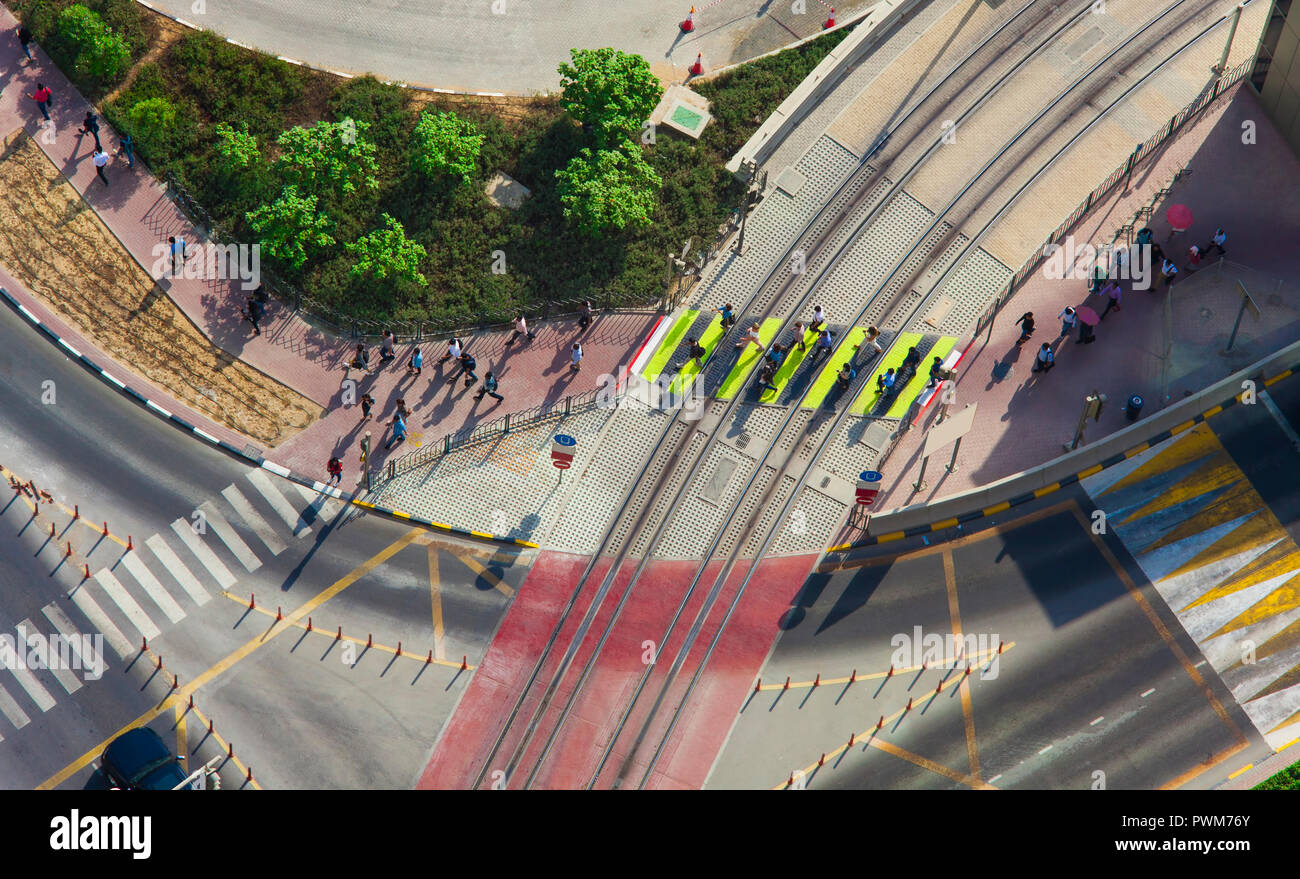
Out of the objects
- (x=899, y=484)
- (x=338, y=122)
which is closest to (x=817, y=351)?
(x=899, y=484)

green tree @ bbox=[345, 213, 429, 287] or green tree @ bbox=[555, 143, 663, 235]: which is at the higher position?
green tree @ bbox=[555, 143, 663, 235]

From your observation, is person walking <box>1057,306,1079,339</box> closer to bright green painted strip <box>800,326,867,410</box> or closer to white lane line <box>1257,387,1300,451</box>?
white lane line <box>1257,387,1300,451</box>

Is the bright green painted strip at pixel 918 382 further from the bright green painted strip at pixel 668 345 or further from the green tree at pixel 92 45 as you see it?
the green tree at pixel 92 45

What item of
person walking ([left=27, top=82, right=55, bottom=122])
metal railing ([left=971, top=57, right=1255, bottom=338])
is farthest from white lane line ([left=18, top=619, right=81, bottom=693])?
metal railing ([left=971, top=57, right=1255, bottom=338])

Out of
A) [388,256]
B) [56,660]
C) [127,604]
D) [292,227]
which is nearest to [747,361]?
[388,256]

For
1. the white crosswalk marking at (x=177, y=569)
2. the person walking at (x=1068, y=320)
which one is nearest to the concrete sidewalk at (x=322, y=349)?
the white crosswalk marking at (x=177, y=569)

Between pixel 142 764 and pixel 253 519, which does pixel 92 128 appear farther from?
pixel 142 764
